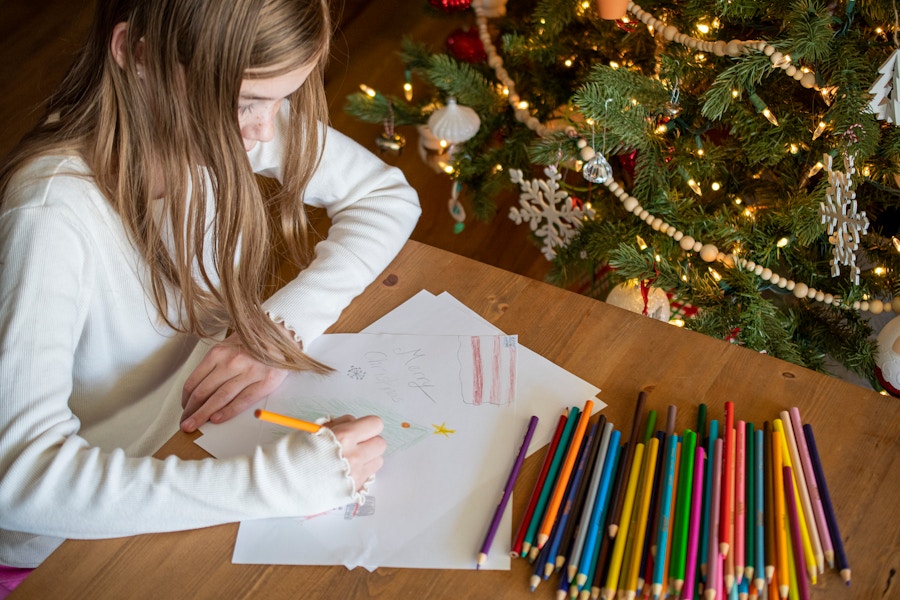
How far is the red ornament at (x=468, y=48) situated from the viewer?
1.55 meters

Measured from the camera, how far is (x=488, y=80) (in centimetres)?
151

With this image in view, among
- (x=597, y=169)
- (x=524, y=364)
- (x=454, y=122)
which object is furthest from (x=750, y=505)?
(x=454, y=122)

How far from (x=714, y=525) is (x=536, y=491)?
0.14 meters

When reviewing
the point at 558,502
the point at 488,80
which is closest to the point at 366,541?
the point at 558,502

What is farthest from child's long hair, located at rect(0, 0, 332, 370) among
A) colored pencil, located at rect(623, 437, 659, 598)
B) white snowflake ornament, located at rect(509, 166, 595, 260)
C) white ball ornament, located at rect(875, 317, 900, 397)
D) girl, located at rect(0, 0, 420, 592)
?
white ball ornament, located at rect(875, 317, 900, 397)

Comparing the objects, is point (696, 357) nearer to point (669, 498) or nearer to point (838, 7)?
point (669, 498)

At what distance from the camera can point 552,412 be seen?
73 centimetres

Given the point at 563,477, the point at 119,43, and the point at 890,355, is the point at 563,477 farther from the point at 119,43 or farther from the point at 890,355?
the point at 890,355

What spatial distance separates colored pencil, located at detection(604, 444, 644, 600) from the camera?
596 mm

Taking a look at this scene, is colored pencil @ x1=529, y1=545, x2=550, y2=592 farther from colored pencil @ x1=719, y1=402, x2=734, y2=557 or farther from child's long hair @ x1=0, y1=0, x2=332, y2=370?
child's long hair @ x1=0, y1=0, x2=332, y2=370

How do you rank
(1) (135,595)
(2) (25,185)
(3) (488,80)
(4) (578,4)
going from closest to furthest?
(1) (135,595)
(2) (25,185)
(4) (578,4)
(3) (488,80)

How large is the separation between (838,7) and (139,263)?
2.84ft

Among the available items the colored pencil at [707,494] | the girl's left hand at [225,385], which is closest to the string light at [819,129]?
the colored pencil at [707,494]

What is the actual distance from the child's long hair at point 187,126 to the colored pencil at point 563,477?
0.26 metres
